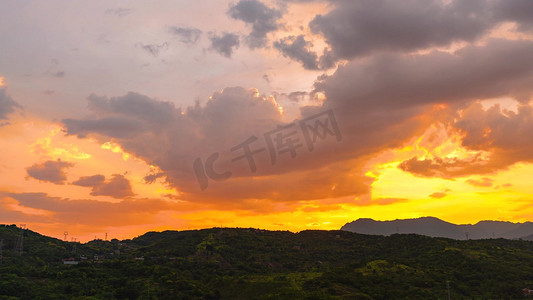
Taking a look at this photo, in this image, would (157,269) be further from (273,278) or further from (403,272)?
(403,272)

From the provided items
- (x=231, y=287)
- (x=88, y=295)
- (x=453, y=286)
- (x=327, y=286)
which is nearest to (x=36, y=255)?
(x=88, y=295)

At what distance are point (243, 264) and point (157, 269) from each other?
139 feet

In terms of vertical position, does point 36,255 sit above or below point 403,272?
above

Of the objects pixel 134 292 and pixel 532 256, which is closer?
pixel 134 292

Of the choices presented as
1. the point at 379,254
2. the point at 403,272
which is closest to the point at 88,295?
the point at 403,272

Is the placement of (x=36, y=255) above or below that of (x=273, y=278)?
above

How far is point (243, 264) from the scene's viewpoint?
518 ft

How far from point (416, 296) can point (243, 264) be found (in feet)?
260

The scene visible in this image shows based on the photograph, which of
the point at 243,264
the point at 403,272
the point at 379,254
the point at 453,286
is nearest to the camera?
the point at 453,286

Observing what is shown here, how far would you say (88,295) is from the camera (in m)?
97.4

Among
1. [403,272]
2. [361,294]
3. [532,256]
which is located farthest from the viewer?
[532,256]

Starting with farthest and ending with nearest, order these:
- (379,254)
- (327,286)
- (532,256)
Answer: (379,254), (532,256), (327,286)

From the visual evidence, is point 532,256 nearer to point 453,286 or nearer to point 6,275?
point 453,286

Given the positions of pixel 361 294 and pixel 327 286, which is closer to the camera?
pixel 361 294
